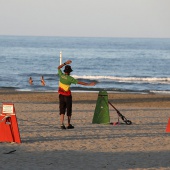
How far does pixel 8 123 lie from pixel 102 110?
16.3ft

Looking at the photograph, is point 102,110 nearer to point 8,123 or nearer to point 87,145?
point 87,145

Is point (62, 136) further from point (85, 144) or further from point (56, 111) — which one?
point (56, 111)

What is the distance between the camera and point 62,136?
14.5 metres

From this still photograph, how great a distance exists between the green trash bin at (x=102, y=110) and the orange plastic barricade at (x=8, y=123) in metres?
4.56

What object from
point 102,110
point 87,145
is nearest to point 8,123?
point 87,145

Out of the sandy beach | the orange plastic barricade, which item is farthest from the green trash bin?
the orange plastic barricade

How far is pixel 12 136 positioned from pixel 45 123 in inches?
171

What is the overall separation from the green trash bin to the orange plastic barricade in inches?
180

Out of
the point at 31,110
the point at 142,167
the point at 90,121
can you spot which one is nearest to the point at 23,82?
the point at 31,110

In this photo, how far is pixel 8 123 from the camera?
12.8 metres

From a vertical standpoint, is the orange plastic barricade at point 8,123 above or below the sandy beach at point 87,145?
above

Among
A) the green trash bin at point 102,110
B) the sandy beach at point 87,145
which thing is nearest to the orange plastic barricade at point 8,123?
the sandy beach at point 87,145

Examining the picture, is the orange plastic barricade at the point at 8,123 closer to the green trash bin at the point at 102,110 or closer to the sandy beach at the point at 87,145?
the sandy beach at the point at 87,145

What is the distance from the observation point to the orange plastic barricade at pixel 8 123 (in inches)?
502
